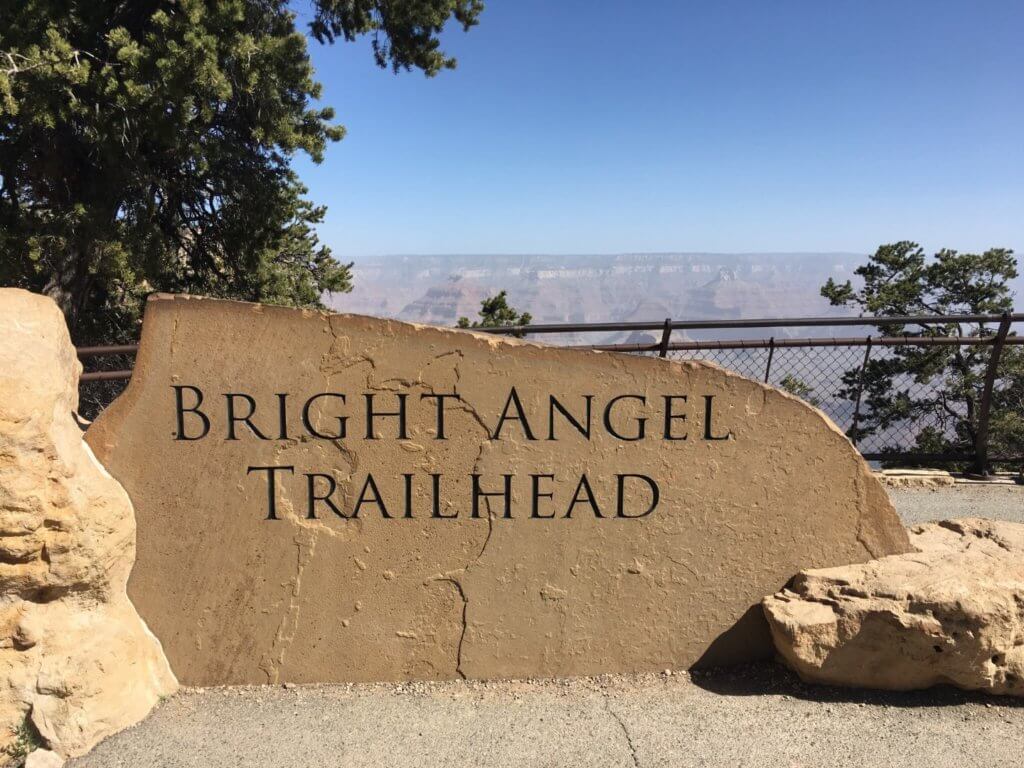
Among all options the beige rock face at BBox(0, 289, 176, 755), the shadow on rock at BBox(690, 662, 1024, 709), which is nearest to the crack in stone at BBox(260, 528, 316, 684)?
the beige rock face at BBox(0, 289, 176, 755)

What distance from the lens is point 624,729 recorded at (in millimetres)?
2641

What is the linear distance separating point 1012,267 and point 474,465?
39.0 ft

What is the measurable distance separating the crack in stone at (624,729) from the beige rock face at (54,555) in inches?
70.9

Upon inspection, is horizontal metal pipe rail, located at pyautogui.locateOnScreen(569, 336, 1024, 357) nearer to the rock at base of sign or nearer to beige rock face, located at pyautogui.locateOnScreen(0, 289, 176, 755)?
the rock at base of sign

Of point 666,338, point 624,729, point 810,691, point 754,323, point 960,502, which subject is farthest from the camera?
point 960,502

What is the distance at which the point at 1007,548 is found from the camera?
9.96ft

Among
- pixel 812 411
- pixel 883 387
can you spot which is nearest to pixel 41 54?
pixel 812 411

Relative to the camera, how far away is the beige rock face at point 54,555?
7.48ft

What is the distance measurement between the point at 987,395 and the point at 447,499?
447 cm

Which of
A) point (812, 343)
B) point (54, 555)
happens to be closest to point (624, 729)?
point (54, 555)

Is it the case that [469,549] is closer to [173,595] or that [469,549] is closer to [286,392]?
[286,392]

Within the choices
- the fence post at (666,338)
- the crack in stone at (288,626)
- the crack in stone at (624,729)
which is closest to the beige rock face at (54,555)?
the crack in stone at (288,626)

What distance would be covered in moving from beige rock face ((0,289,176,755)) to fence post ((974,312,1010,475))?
17.6 feet

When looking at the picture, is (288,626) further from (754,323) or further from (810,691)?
(754,323)
